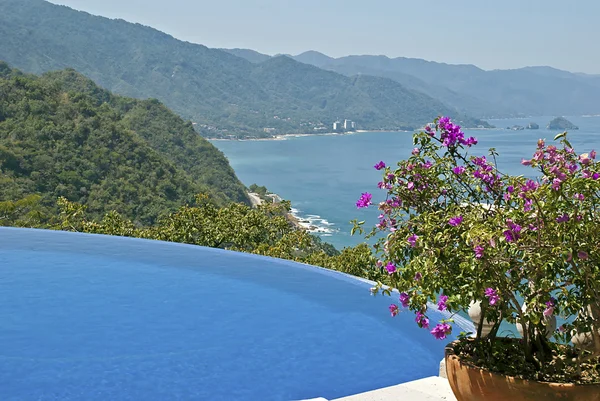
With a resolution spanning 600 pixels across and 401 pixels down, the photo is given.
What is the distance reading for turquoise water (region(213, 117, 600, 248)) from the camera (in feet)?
149

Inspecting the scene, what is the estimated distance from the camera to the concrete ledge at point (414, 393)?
2.61 metres

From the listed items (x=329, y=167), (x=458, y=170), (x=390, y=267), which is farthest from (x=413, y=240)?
(x=329, y=167)

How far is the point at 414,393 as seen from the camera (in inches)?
106

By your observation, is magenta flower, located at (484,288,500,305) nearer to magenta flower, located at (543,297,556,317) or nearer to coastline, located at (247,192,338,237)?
magenta flower, located at (543,297,556,317)

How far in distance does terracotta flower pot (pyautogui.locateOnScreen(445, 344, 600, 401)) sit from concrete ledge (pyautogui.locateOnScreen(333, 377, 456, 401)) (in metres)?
0.40

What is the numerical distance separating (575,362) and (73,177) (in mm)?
19630

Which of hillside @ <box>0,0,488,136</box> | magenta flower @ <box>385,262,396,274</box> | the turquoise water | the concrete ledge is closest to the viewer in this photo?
magenta flower @ <box>385,262,396,274</box>

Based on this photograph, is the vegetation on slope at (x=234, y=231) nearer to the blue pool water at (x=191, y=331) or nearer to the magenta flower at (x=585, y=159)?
the blue pool water at (x=191, y=331)

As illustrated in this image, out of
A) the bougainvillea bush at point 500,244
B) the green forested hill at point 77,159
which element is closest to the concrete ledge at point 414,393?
the bougainvillea bush at point 500,244

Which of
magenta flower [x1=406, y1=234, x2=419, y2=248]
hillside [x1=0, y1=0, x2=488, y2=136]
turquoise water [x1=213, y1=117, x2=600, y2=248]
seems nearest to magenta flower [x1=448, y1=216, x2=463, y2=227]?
magenta flower [x1=406, y1=234, x2=419, y2=248]

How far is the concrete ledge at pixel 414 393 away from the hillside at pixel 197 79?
9978cm

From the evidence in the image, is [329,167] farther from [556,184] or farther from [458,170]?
[556,184]

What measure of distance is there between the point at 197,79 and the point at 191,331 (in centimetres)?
12945

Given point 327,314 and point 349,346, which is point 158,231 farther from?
point 349,346
